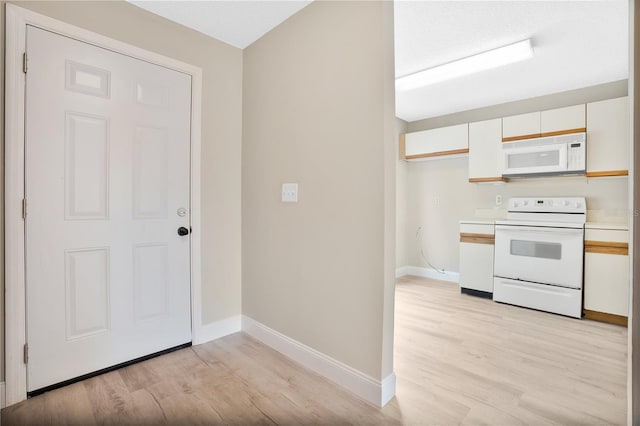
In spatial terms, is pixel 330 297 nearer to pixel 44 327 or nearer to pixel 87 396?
pixel 87 396

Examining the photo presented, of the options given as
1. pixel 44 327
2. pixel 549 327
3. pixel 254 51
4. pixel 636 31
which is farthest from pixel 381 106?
pixel 549 327

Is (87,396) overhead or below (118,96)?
below

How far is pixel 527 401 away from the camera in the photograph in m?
1.70

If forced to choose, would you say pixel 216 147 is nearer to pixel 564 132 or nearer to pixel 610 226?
pixel 564 132

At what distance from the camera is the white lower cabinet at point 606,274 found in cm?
278

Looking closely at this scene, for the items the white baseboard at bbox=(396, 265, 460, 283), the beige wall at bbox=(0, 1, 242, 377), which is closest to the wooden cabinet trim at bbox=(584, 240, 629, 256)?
the white baseboard at bbox=(396, 265, 460, 283)

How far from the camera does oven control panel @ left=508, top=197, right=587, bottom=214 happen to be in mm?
3377

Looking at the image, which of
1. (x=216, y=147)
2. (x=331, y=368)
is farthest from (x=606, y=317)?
(x=216, y=147)

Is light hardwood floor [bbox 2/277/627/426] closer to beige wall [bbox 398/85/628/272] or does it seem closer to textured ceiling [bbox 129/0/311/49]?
beige wall [bbox 398/85/628/272]

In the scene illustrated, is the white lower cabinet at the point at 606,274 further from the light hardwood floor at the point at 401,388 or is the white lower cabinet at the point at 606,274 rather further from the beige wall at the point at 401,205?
the beige wall at the point at 401,205

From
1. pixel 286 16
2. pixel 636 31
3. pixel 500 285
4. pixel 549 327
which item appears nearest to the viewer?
pixel 636 31

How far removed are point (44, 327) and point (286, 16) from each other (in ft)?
8.20

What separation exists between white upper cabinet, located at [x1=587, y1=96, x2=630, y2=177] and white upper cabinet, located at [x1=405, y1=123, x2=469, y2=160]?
1.24 metres

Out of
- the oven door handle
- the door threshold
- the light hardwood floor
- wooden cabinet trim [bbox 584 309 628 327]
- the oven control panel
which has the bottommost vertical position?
the light hardwood floor
